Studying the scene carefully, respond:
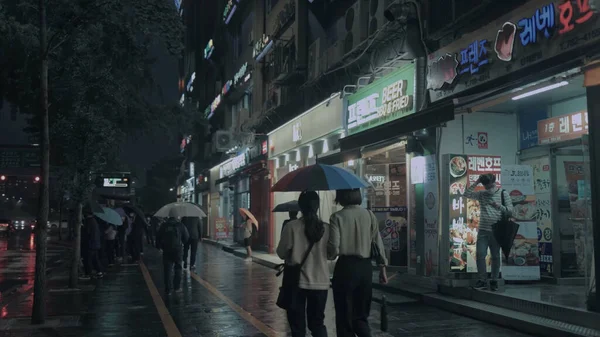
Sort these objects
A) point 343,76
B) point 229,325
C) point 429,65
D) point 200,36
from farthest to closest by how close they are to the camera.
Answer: point 200,36, point 343,76, point 429,65, point 229,325

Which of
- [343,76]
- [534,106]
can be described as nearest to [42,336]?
[534,106]

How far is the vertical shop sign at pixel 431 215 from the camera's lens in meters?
11.4

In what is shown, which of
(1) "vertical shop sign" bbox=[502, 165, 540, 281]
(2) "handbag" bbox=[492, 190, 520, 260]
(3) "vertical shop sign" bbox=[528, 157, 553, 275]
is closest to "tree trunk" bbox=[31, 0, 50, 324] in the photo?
(2) "handbag" bbox=[492, 190, 520, 260]

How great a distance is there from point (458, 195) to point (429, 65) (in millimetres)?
2920

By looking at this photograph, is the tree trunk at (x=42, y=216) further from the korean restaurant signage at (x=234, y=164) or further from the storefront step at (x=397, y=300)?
the korean restaurant signage at (x=234, y=164)

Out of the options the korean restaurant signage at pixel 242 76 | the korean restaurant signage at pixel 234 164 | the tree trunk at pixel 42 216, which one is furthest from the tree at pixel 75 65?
the korean restaurant signage at pixel 242 76

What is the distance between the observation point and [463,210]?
11070 millimetres

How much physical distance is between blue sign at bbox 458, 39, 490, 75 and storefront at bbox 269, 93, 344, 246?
582 centimetres

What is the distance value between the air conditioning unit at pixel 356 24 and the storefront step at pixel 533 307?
8255 millimetres

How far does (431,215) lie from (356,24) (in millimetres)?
7043

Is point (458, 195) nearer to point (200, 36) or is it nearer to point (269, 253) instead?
point (269, 253)

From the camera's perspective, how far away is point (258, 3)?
28547 millimetres

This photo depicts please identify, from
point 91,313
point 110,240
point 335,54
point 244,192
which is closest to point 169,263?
point 91,313

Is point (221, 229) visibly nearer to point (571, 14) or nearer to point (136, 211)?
point (136, 211)
